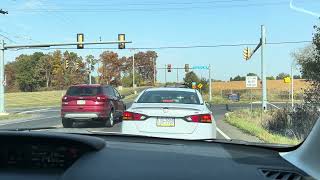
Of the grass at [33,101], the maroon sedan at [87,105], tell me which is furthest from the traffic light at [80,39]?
the grass at [33,101]

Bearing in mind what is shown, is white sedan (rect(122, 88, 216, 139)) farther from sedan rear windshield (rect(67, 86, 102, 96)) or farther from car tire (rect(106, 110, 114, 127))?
sedan rear windshield (rect(67, 86, 102, 96))

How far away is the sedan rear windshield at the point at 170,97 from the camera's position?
1217 cm

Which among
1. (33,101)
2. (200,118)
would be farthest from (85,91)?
(33,101)

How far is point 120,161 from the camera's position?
Result: 2.57 meters

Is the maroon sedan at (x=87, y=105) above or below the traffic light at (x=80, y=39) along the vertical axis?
below

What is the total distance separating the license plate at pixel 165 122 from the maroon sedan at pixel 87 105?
11.2 meters

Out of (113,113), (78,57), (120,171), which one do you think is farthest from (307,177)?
(78,57)

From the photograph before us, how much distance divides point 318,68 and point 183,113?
10447 mm

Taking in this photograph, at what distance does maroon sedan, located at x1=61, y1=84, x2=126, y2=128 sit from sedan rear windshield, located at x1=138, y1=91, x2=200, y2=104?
10.0 meters

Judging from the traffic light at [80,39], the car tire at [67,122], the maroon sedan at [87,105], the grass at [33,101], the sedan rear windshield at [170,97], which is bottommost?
the grass at [33,101]

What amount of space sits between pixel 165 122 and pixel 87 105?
38.1 ft

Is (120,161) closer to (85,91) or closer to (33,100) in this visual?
(85,91)

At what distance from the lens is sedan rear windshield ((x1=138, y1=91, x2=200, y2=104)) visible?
479 inches

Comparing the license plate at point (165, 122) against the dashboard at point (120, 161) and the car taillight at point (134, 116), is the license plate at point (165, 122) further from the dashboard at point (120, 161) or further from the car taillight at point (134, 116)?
the dashboard at point (120, 161)
